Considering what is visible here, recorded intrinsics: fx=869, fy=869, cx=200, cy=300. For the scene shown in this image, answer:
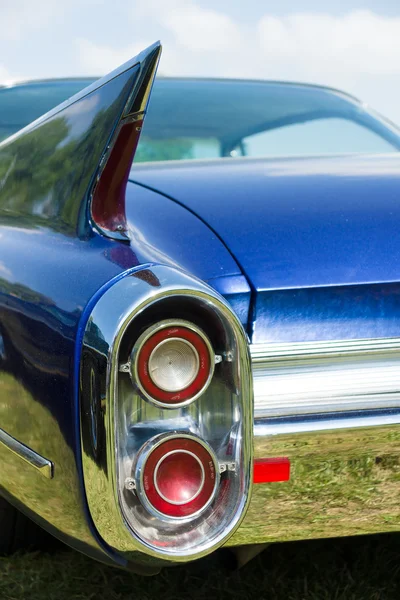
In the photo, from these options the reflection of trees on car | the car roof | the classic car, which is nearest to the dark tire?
the classic car

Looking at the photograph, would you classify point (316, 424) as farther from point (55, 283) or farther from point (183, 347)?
point (55, 283)

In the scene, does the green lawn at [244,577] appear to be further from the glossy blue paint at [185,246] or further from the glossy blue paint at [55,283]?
the glossy blue paint at [185,246]

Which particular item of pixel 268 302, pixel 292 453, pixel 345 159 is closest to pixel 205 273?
pixel 268 302

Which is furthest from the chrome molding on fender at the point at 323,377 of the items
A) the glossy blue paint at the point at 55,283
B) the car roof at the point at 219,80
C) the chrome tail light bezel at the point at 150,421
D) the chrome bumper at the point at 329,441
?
the car roof at the point at 219,80

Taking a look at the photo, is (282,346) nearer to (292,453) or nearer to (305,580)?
(292,453)

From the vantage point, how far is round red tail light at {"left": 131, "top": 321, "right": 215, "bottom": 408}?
4.69ft

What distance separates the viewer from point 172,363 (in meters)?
1.46

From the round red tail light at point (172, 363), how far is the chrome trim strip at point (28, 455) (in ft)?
0.82

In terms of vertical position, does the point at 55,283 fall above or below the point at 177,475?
above

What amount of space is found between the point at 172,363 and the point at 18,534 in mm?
1147

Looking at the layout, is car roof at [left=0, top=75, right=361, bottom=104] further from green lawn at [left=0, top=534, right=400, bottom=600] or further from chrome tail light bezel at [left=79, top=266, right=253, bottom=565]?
chrome tail light bezel at [left=79, top=266, right=253, bottom=565]

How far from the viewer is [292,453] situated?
159cm

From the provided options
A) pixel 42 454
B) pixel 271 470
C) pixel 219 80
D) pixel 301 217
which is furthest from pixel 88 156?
pixel 219 80

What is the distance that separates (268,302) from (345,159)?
88 centimetres
